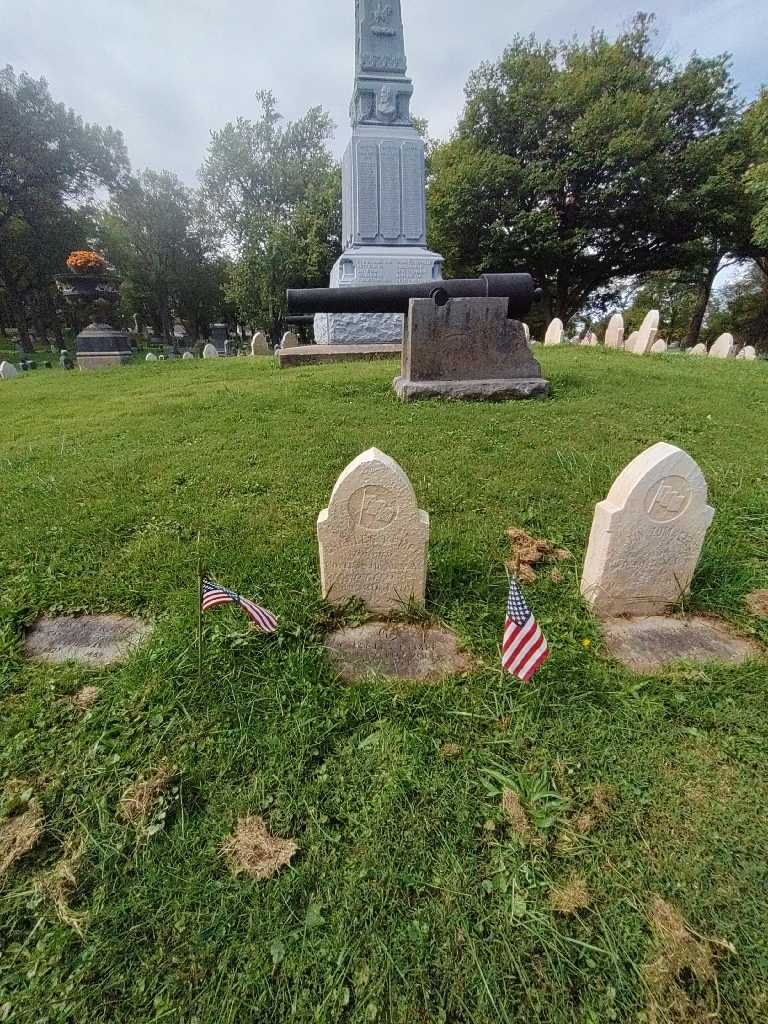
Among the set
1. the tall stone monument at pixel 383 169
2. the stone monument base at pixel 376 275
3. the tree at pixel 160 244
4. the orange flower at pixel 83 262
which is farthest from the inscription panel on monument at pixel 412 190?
the tree at pixel 160 244

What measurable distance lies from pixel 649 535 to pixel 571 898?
1.66 metres

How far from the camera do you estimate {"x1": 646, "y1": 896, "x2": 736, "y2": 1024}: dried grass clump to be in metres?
1.14

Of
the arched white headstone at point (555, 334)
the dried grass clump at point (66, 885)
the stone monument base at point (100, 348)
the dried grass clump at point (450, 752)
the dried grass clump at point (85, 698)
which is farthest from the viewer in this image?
the stone monument base at point (100, 348)

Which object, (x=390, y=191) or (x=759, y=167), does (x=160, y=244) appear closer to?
(x=390, y=191)

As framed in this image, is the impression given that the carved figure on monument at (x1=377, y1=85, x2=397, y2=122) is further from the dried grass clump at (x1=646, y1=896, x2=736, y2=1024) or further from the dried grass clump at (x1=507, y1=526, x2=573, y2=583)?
the dried grass clump at (x1=646, y1=896, x2=736, y2=1024)

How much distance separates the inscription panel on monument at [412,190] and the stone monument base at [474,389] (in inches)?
308

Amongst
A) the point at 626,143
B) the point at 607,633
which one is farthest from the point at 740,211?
the point at 607,633

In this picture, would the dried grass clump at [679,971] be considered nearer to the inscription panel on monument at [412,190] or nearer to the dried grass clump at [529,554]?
the dried grass clump at [529,554]

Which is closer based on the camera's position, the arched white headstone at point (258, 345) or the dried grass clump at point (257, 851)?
the dried grass clump at point (257, 851)

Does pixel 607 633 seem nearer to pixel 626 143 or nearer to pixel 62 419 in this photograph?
pixel 62 419

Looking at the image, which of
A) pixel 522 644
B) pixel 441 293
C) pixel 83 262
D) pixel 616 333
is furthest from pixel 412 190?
pixel 522 644

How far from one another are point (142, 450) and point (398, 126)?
11.6 meters

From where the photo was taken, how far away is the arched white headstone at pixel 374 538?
2.25 m

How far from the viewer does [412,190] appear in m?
11.6
